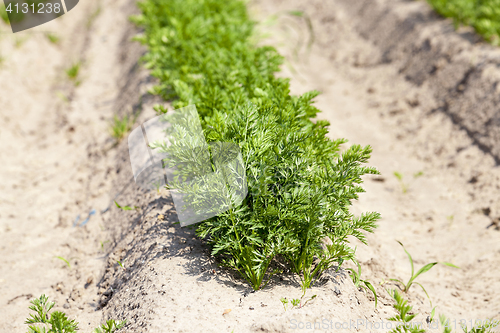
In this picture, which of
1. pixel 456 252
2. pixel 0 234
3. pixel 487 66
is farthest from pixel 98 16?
pixel 456 252

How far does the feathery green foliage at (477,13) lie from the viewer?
16.4 feet

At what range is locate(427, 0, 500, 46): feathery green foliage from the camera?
16.4 feet

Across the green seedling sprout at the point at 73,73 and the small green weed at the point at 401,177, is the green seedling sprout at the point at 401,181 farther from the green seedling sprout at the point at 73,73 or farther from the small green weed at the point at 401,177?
the green seedling sprout at the point at 73,73

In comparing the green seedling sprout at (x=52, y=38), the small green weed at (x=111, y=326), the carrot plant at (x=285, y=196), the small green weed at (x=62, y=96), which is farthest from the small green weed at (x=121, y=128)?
the green seedling sprout at (x=52, y=38)

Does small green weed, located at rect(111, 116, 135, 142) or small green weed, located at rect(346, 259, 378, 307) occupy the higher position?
small green weed, located at rect(111, 116, 135, 142)

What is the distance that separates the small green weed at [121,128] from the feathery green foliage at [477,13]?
16.2ft

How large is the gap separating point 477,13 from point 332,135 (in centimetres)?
317

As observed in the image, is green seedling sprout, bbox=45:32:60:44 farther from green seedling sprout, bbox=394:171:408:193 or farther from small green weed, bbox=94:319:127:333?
green seedling sprout, bbox=394:171:408:193

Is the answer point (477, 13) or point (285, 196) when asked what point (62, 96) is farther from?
point (477, 13)

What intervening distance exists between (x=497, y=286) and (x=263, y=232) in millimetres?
2099

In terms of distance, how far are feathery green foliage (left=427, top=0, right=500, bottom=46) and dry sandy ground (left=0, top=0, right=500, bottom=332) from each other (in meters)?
0.19

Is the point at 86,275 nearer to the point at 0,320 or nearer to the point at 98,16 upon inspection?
the point at 0,320

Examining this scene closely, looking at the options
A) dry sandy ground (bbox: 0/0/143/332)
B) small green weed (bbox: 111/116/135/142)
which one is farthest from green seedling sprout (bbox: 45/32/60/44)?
small green weed (bbox: 111/116/135/142)

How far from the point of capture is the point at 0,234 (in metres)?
3.60
